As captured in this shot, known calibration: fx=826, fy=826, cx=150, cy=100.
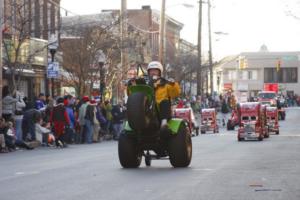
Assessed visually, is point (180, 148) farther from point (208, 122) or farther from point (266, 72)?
point (266, 72)

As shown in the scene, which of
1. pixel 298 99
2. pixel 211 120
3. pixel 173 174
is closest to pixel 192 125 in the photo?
pixel 211 120

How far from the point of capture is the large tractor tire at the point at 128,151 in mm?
16594

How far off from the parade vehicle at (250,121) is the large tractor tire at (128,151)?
47.5 ft

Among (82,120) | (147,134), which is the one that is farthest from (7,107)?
(147,134)

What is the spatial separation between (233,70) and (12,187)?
128 metres

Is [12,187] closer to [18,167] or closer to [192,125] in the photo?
→ [18,167]

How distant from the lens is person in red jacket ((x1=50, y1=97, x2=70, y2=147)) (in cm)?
2908

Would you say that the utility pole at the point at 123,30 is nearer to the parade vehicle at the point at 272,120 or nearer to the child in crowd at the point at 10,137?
the parade vehicle at the point at 272,120

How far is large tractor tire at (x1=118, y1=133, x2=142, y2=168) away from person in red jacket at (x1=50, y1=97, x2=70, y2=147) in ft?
40.5

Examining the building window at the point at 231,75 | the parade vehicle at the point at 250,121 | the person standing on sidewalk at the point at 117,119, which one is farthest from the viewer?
the building window at the point at 231,75

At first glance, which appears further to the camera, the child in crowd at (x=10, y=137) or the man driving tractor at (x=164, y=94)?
the child in crowd at (x=10, y=137)

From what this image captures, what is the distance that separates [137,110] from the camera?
51.5 feet

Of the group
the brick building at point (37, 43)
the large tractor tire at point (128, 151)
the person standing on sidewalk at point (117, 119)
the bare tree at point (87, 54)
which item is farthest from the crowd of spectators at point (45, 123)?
the bare tree at point (87, 54)

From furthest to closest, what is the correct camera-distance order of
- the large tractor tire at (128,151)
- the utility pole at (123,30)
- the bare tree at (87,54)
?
the utility pole at (123,30) → the bare tree at (87,54) → the large tractor tire at (128,151)
